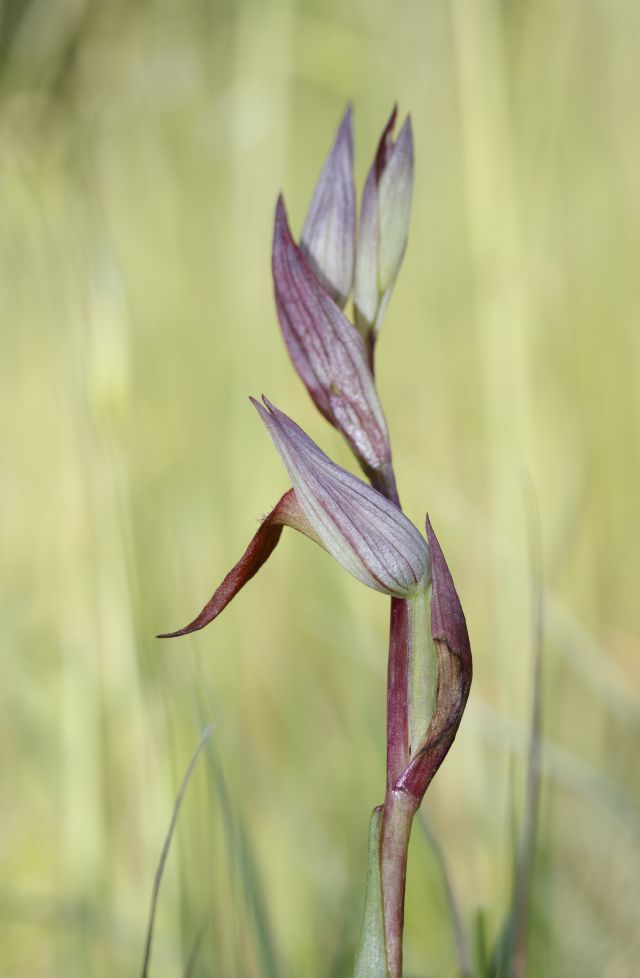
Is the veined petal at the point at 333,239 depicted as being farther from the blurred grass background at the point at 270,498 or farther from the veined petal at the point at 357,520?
the blurred grass background at the point at 270,498

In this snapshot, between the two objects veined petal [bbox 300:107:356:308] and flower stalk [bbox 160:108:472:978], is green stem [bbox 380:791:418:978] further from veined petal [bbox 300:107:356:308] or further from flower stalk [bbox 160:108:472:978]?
veined petal [bbox 300:107:356:308]

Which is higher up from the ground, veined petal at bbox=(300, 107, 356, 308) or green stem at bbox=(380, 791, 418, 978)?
veined petal at bbox=(300, 107, 356, 308)

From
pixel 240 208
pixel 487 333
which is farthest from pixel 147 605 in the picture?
pixel 240 208

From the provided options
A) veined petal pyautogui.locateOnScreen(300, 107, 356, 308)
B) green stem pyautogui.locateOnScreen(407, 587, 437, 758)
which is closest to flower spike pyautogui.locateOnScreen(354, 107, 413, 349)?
veined petal pyautogui.locateOnScreen(300, 107, 356, 308)

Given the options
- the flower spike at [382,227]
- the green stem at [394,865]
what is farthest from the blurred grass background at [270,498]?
the flower spike at [382,227]

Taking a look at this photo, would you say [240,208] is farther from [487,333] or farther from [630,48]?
[630,48]

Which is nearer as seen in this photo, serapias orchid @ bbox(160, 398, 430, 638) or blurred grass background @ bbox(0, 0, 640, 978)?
serapias orchid @ bbox(160, 398, 430, 638)

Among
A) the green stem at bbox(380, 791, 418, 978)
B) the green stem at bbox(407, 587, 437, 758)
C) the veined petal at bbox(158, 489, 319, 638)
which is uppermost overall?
the veined petal at bbox(158, 489, 319, 638)
